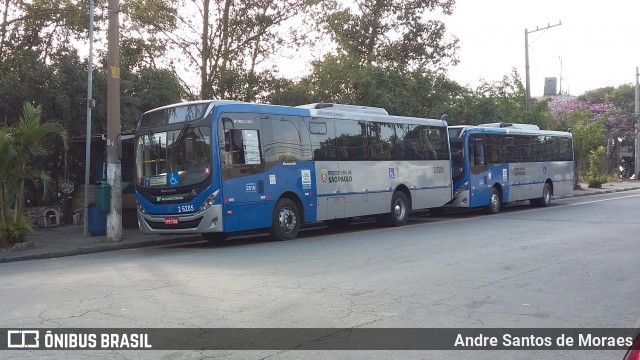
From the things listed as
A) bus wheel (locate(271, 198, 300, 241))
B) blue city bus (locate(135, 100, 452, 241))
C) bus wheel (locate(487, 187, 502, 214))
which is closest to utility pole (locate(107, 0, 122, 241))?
blue city bus (locate(135, 100, 452, 241))

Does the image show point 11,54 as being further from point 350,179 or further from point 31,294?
point 31,294

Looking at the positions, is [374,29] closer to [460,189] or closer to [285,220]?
[460,189]

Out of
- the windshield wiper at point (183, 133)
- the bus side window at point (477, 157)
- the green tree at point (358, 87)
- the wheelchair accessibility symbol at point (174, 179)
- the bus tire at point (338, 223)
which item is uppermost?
the green tree at point (358, 87)

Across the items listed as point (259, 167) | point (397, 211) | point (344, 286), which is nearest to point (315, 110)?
point (259, 167)

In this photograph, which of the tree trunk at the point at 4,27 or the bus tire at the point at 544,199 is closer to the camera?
the tree trunk at the point at 4,27

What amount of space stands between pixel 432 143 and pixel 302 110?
6.23m

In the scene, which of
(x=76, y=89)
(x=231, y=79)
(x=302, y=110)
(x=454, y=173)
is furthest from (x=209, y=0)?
(x=454, y=173)

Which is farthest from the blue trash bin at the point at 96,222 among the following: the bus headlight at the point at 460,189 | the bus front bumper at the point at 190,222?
the bus headlight at the point at 460,189

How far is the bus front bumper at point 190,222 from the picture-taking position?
12.9 meters

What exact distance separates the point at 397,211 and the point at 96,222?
29.1ft

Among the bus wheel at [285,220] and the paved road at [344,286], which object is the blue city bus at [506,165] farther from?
the bus wheel at [285,220]

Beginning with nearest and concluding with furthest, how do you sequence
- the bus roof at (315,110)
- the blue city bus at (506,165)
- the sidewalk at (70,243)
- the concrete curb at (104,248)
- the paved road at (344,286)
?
the paved road at (344,286), the concrete curb at (104,248), the sidewalk at (70,243), the bus roof at (315,110), the blue city bus at (506,165)

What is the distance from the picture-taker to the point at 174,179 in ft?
43.6

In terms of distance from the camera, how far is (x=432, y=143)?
19.8m
